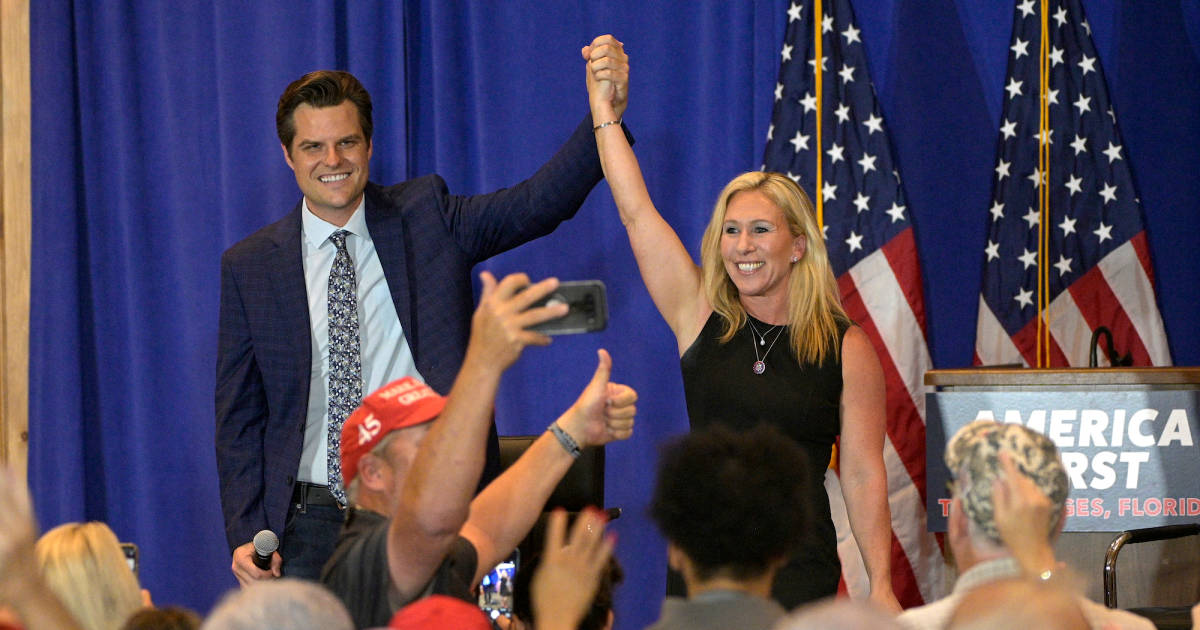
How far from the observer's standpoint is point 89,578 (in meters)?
1.97

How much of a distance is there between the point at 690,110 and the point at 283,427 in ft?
7.05

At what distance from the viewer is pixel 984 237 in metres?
4.93

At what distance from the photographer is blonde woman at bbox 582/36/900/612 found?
3.16m

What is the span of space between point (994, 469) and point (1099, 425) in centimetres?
199

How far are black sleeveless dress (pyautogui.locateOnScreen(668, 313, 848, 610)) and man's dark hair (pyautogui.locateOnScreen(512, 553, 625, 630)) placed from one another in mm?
169

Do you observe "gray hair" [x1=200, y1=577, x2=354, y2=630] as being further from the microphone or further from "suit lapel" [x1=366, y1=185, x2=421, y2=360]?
"suit lapel" [x1=366, y1=185, x2=421, y2=360]

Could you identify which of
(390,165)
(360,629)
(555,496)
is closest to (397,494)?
(360,629)

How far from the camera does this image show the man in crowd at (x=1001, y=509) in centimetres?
184

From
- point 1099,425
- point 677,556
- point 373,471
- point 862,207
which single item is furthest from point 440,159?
point 677,556

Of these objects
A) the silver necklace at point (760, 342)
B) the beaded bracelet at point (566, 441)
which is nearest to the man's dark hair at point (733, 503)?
the beaded bracelet at point (566, 441)

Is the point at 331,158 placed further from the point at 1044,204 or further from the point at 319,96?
the point at 1044,204

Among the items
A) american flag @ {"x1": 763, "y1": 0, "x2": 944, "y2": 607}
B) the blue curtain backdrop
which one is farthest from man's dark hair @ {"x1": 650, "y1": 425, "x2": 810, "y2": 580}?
the blue curtain backdrop

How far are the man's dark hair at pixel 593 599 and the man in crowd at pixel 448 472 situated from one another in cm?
36

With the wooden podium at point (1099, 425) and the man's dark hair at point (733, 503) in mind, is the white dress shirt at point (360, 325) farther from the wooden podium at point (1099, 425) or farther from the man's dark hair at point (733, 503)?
the man's dark hair at point (733, 503)
